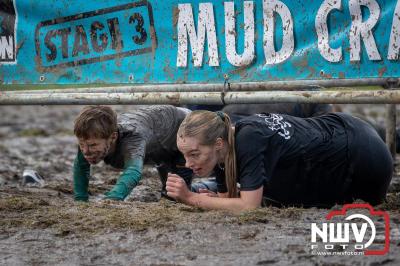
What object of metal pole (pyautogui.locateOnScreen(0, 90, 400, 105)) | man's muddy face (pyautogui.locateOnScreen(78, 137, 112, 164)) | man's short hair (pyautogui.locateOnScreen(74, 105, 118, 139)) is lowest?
man's muddy face (pyautogui.locateOnScreen(78, 137, 112, 164))

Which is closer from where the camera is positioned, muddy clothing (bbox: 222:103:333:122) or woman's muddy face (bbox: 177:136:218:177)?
woman's muddy face (bbox: 177:136:218:177)

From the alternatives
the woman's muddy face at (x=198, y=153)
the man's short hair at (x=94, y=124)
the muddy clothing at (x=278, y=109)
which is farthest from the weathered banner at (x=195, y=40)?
the muddy clothing at (x=278, y=109)

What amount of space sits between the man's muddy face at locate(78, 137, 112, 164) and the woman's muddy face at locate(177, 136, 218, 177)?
1.07 metres

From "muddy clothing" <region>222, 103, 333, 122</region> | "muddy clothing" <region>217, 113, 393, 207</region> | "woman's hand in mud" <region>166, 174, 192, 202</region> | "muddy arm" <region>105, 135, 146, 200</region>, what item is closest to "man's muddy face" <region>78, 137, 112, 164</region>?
"muddy arm" <region>105, 135, 146, 200</region>

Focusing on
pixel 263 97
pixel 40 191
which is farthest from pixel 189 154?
pixel 40 191

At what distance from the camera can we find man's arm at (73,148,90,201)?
7.02 metres

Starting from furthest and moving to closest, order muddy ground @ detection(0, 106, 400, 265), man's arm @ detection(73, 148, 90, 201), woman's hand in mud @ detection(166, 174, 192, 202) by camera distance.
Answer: man's arm @ detection(73, 148, 90, 201)
woman's hand in mud @ detection(166, 174, 192, 202)
muddy ground @ detection(0, 106, 400, 265)

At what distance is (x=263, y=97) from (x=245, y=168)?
0.74 meters

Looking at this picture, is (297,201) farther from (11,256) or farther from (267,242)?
(11,256)

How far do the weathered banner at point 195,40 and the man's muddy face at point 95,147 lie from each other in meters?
0.55

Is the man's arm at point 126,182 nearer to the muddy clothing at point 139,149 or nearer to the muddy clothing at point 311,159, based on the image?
the muddy clothing at point 139,149

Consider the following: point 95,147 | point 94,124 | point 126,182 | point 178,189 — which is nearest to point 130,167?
point 126,182

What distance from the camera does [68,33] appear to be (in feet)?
22.5

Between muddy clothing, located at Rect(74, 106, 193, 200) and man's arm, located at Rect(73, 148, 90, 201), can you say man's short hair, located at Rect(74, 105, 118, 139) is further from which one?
man's arm, located at Rect(73, 148, 90, 201)
